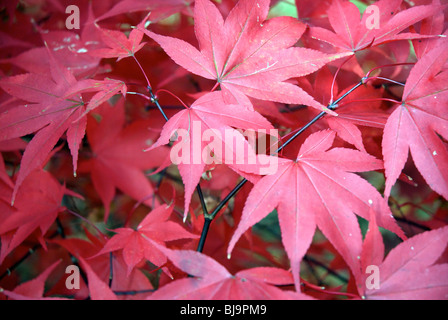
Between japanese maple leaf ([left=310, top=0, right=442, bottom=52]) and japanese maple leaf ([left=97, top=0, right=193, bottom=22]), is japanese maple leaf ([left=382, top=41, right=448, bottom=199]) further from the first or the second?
japanese maple leaf ([left=97, top=0, right=193, bottom=22])

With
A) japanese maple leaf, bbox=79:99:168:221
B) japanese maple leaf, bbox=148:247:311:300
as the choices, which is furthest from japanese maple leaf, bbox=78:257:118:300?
japanese maple leaf, bbox=79:99:168:221

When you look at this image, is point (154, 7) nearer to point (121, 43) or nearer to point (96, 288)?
point (121, 43)

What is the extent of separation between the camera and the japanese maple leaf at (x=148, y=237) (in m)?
0.46

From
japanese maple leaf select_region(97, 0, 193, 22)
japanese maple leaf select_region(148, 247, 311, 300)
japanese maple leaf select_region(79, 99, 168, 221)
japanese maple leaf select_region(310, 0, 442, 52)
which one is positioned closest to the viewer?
japanese maple leaf select_region(148, 247, 311, 300)

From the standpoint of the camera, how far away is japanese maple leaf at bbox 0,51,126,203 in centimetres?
40

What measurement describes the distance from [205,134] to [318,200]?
0.55 feet

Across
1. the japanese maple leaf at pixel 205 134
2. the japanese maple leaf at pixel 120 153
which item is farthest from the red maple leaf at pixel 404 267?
the japanese maple leaf at pixel 120 153

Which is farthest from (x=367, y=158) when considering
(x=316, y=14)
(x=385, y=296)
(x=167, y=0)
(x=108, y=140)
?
(x=108, y=140)

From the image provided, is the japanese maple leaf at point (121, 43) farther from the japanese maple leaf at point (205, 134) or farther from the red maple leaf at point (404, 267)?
the red maple leaf at point (404, 267)

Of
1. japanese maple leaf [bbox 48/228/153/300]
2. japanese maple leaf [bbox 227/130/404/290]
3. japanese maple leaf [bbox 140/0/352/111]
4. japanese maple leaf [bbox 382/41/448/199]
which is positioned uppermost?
japanese maple leaf [bbox 140/0/352/111]

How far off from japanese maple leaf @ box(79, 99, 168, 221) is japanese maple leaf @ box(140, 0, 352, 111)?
32 cm

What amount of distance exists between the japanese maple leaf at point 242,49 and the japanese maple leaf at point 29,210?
0.35m

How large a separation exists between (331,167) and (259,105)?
17cm
